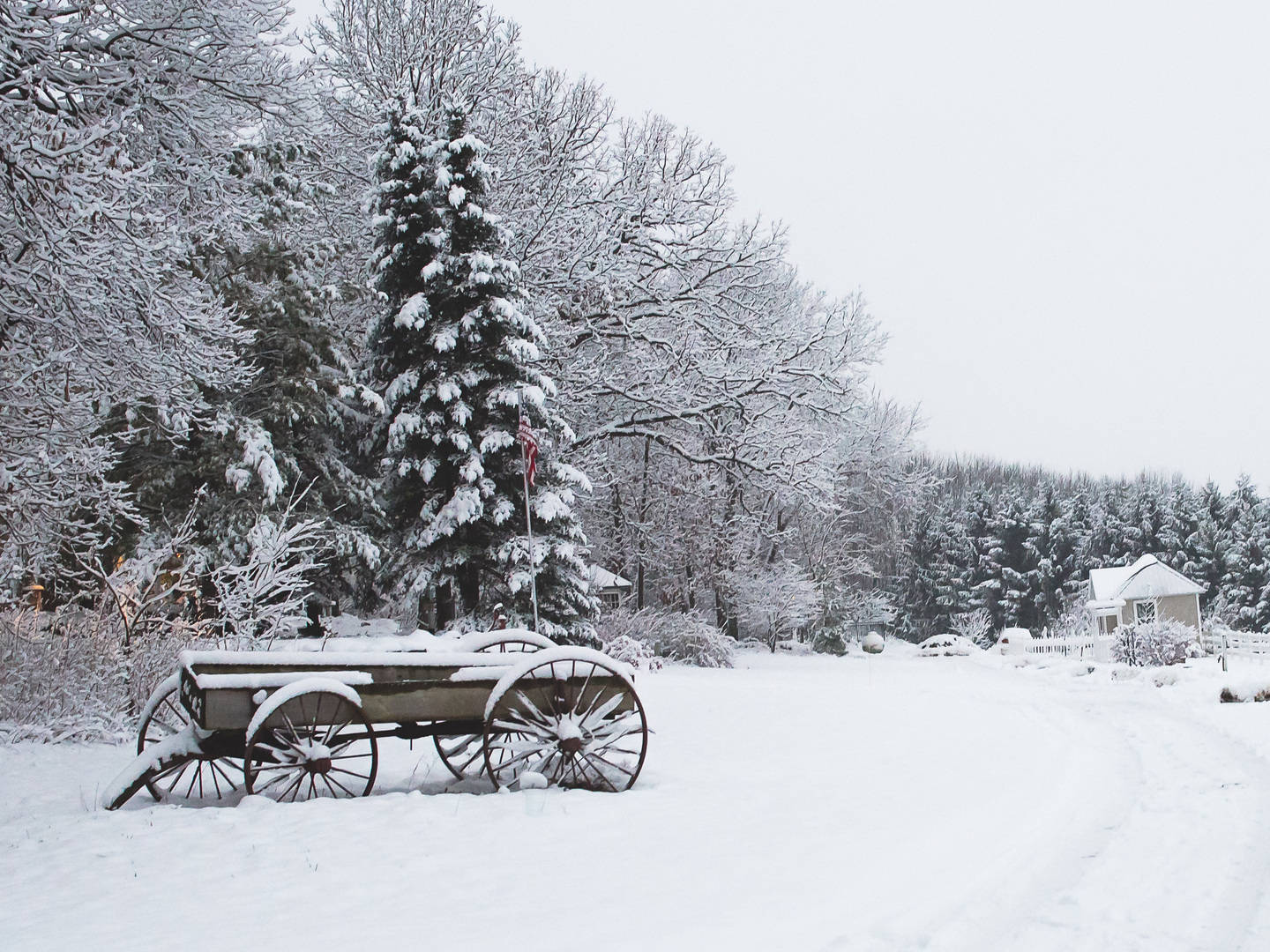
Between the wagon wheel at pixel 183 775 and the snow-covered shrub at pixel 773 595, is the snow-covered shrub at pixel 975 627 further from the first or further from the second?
the wagon wheel at pixel 183 775

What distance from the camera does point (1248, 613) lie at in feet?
150

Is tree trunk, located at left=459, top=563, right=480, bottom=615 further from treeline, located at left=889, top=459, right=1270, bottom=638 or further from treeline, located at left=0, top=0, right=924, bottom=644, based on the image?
treeline, located at left=889, top=459, right=1270, bottom=638

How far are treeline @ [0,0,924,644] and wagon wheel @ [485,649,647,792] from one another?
4179 millimetres

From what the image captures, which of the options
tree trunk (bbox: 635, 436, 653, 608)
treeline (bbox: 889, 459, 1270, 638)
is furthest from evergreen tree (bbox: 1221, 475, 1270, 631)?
tree trunk (bbox: 635, 436, 653, 608)

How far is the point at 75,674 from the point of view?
30.2 ft

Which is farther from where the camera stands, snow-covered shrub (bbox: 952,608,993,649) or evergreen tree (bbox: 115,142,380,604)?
snow-covered shrub (bbox: 952,608,993,649)

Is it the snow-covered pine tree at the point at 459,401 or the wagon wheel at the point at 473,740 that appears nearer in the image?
the wagon wheel at the point at 473,740

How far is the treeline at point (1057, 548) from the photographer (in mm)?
49156

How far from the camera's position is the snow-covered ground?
→ 3.96 meters

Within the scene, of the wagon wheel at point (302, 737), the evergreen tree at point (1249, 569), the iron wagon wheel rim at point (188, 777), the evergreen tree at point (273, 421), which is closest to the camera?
the wagon wheel at point (302, 737)

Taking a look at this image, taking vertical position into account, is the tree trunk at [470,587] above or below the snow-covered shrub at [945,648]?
above

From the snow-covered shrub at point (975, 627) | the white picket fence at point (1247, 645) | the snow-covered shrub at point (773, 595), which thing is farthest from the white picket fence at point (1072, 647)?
the snow-covered shrub at point (975, 627)

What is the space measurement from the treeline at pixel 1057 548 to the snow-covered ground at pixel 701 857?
136ft

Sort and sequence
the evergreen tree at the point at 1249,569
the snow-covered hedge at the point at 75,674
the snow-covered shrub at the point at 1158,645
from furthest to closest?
the evergreen tree at the point at 1249,569 < the snow-covered shrub at the point at 1158,645 < the snow-covered hedge at the point at 75,674
